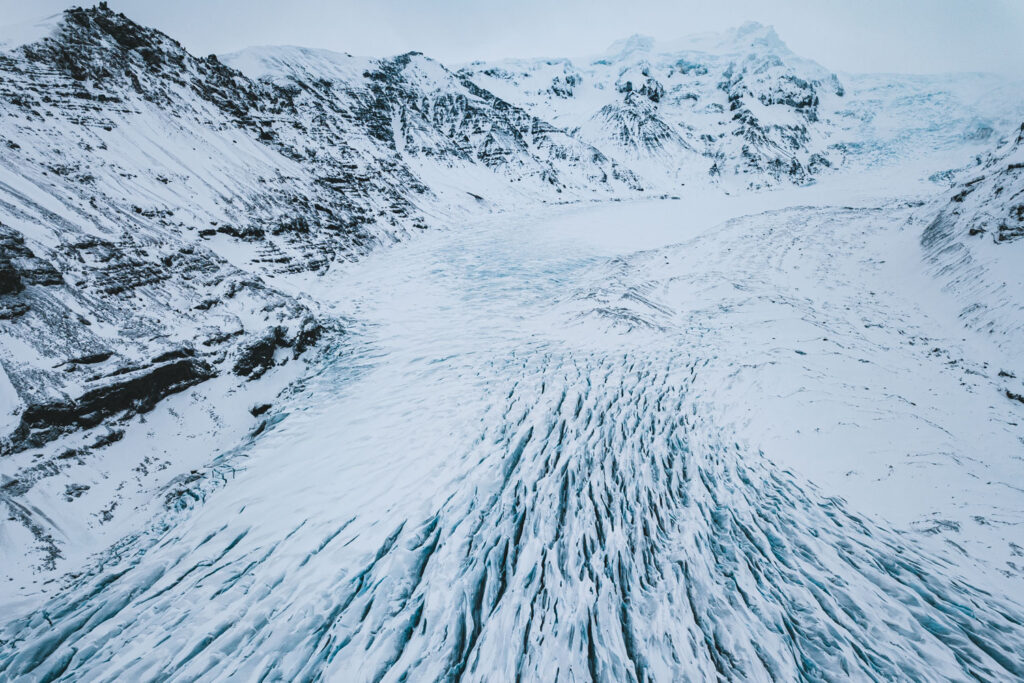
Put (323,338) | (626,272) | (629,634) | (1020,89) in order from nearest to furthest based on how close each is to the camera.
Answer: (629,634) < (323,338) < (626,272) < (1020,89)

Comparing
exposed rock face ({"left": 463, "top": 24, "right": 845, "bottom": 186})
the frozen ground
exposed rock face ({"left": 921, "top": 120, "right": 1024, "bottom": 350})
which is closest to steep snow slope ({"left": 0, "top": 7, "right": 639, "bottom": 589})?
the frozen ground

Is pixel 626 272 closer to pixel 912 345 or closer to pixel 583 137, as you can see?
pixel 912 345

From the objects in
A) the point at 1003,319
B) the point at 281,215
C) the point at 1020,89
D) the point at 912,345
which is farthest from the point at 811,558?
the point at 1020,89

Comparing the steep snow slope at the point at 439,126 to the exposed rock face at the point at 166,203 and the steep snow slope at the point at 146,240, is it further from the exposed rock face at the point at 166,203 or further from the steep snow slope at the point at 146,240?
the steep snow slope at the point at 146,240

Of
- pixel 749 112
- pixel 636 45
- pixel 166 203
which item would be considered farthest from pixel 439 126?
pixel 636 45

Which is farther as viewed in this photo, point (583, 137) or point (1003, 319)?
point (583, 137)

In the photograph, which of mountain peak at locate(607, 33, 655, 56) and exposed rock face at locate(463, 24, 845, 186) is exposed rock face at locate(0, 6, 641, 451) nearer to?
exposed rock face at locate(463, 24, 845, 186)

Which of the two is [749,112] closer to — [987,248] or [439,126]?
[439,126]
